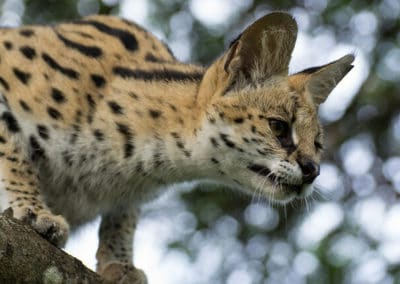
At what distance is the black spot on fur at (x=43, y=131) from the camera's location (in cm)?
564

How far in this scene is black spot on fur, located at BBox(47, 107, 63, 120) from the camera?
18.6 ft

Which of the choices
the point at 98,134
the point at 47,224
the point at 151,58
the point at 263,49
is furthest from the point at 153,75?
the point at 47,224

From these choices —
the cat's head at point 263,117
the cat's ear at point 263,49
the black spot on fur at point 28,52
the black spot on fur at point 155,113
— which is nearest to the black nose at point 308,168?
the cat's head at point 263,117

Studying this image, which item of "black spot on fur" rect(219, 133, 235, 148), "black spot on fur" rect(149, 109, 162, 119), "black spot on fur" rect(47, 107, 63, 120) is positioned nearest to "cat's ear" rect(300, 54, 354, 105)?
"black spot on fur" rect(219, 133, 235, 148)

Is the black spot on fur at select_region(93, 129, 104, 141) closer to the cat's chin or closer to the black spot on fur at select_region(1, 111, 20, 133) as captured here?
the black spot on fur at select_region(1, 111, 20, 133)

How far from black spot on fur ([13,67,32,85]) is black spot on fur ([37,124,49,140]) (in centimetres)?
32

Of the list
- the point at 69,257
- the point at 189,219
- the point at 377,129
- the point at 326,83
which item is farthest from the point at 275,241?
the point at 69,257

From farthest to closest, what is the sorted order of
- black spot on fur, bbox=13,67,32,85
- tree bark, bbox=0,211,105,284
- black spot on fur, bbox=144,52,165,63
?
black spot on fur, bbox=144,52,165,63 → black spot on fur, bbox=13,67,32,85 → tree bark, bbox=0,211,105,284

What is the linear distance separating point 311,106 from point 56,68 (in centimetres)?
164

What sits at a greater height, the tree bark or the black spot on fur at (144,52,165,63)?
the black spot on fur at (144,52,165,63)

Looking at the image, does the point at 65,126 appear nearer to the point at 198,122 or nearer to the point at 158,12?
the point at 198,122

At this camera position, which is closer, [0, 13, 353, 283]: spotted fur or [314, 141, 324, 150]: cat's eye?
[0, 13, 353, 283]: spotted fur

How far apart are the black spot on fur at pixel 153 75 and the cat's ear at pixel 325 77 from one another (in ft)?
2.39

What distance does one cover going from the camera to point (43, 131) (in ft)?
18.5
